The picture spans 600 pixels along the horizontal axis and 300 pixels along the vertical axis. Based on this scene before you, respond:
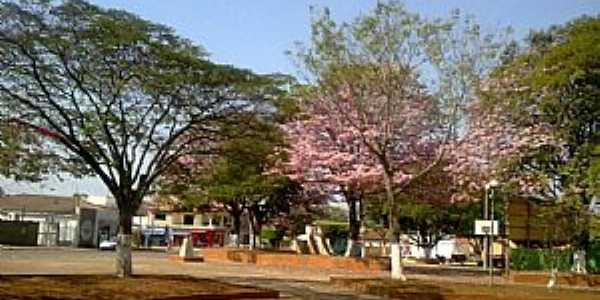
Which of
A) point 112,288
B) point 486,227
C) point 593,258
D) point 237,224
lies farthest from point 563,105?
point 112,288

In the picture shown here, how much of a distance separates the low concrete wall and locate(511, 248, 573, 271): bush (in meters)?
6.58

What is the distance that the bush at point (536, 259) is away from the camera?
39997 millimetres

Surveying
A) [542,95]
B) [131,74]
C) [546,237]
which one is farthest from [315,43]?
[546,237]

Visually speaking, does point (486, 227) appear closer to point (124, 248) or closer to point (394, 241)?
point (394, 241)

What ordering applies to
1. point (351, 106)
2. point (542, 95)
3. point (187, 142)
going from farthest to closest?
point (542, 95) → point (351, 106) → point (187, 142)

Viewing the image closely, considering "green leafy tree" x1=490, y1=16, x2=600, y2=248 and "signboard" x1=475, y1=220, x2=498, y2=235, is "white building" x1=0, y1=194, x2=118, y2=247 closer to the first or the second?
"green leafy tree" x1=490, y1=16, x2=600, y2=248

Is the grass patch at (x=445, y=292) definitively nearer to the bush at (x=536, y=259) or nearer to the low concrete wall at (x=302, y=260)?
the low concrete wall at (x=302, y=260)

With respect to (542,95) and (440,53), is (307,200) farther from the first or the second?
(440,53)

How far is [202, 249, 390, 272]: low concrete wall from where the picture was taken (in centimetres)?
3944

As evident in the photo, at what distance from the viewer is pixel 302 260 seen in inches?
1635

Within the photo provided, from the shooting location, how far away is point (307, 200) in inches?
1843

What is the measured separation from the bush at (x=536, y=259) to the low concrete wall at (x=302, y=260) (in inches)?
259

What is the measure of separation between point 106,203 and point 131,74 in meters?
73.8

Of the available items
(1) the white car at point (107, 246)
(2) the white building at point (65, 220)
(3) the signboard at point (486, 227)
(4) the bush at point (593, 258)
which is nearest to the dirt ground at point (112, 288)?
(3) the signboard at point (486, 227)
